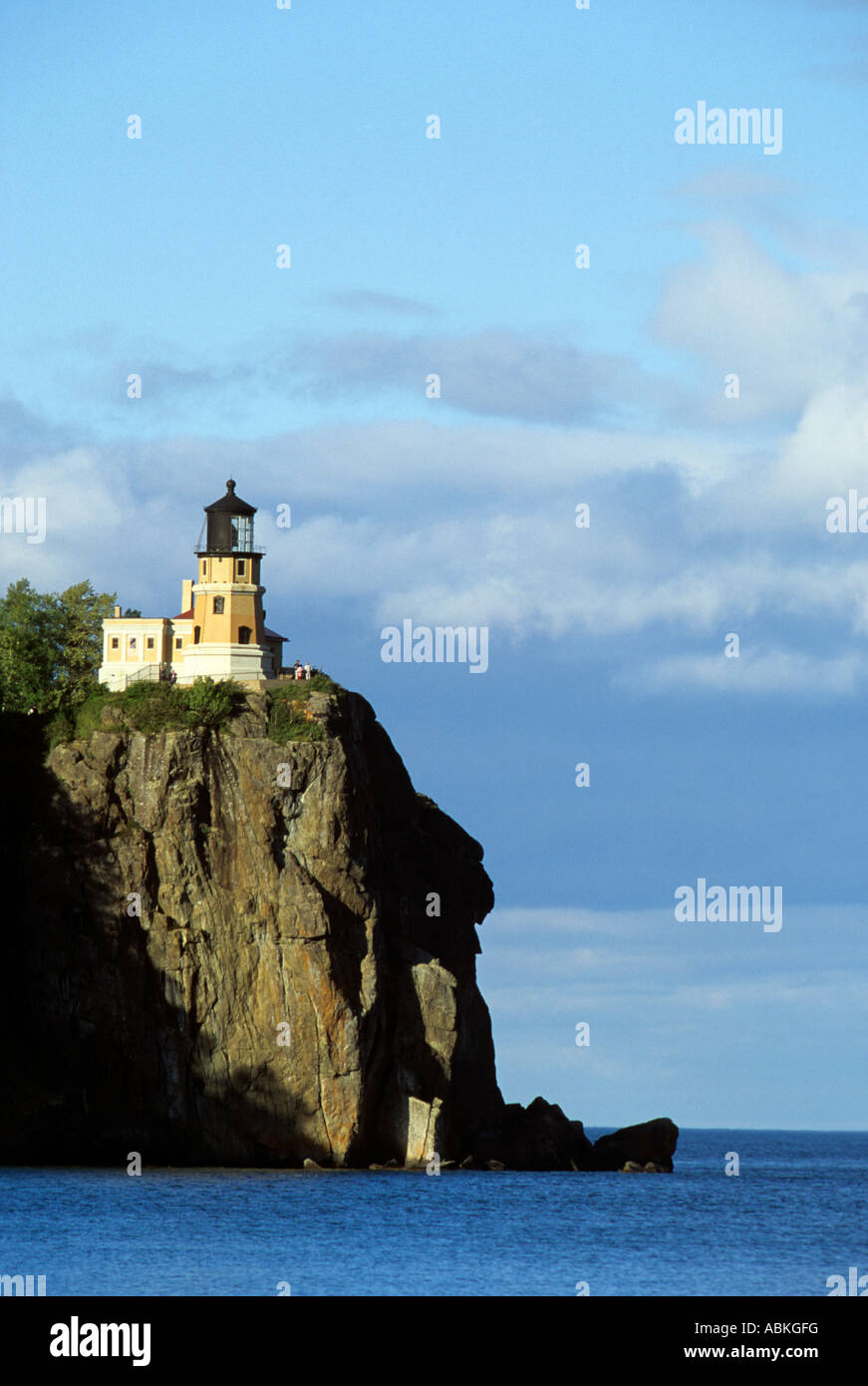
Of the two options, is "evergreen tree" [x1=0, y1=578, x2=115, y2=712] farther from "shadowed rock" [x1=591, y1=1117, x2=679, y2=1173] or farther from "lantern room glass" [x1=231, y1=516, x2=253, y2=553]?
"shadowed rock" [x1=591, y1=1117, x2=679, y2=1173]

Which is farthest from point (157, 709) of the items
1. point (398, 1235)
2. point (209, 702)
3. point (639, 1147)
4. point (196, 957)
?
point (639, 1147)

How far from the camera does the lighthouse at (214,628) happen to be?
90062 millimetres

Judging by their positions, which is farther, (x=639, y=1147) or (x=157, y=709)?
(x=639, y=1147)

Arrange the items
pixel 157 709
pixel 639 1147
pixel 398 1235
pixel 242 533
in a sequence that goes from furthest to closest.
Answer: pixel 639 1147 → pixel 242 533 → pixel 157 709 → pixel 398 1235

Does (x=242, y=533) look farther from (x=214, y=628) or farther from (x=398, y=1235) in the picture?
(x=398, y=1235)

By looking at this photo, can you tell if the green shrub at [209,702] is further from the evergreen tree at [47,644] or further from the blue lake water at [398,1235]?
the blue lake water at [398,1235]

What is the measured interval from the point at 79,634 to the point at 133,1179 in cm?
3304

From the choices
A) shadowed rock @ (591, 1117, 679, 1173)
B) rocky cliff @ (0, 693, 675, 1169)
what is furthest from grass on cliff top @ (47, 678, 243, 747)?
shadowed rock @ (591, 1117, 679, 1173)

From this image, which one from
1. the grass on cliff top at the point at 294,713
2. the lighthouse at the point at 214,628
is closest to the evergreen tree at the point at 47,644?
the lighthouse at the point at 214,628

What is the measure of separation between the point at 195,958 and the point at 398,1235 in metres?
22.3

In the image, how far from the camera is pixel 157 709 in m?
83.7

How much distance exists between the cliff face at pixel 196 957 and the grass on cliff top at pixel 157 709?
2.47 ft

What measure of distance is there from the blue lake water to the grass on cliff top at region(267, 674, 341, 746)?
58.9 ft
